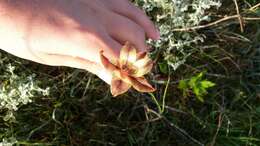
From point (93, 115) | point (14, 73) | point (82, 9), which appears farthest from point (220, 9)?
point (82, 9)

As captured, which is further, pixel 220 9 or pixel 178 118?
pixel 220 9

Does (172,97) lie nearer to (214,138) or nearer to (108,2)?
(214,138)

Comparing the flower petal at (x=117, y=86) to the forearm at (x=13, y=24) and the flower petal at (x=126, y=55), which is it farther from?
the forearm at (x=13, y=24)

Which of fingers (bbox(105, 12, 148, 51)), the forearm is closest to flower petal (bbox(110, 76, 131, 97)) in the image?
fingers (bbox(105, 12, 148, 51))

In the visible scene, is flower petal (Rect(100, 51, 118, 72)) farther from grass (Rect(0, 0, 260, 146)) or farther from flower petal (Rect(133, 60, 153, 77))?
grass (Rect(0, 0, 260, 146))

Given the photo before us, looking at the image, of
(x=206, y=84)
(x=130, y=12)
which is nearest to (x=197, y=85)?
(x=206, y=84)

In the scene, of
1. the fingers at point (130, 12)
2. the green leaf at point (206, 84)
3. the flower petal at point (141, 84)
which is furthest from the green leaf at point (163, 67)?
the flower petal at point (141, 84)

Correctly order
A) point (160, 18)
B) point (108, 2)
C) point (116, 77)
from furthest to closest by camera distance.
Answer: point (160, 18)
point (108, 2)
point (116, 77)
